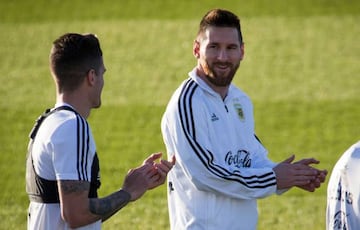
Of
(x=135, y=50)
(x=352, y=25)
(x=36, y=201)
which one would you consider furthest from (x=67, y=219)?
(x=352, y=25)

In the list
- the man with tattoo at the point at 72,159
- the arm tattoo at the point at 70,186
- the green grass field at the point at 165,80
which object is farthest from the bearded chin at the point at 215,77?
the green grass field at the point at 165,80

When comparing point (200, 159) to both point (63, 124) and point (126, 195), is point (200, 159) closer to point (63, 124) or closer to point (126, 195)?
point (126, 195)

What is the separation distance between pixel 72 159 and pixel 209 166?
107 cm

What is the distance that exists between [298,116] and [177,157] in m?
8.57

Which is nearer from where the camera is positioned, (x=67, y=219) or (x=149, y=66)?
(x=67, y=219)

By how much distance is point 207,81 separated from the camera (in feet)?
19.6

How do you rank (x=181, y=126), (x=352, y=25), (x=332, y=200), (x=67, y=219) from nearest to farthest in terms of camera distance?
(x=67, y=219) < (x=332, y=200) < (x=181, y=126) < (x=352, y=25)

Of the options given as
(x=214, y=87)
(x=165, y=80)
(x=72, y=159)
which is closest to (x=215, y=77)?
(x=214, y=87)

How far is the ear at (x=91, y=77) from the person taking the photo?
519 centimetres

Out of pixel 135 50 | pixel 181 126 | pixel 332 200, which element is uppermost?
pixel 135 50

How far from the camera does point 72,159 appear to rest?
16.2 feet

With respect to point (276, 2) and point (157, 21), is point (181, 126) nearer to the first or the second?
point (157, 21)

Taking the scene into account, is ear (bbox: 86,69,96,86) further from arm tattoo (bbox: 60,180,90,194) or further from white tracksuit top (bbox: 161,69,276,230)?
white tracksuit top (bbox: 161,69,276,230)

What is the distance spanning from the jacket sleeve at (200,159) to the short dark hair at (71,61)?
77 cm
